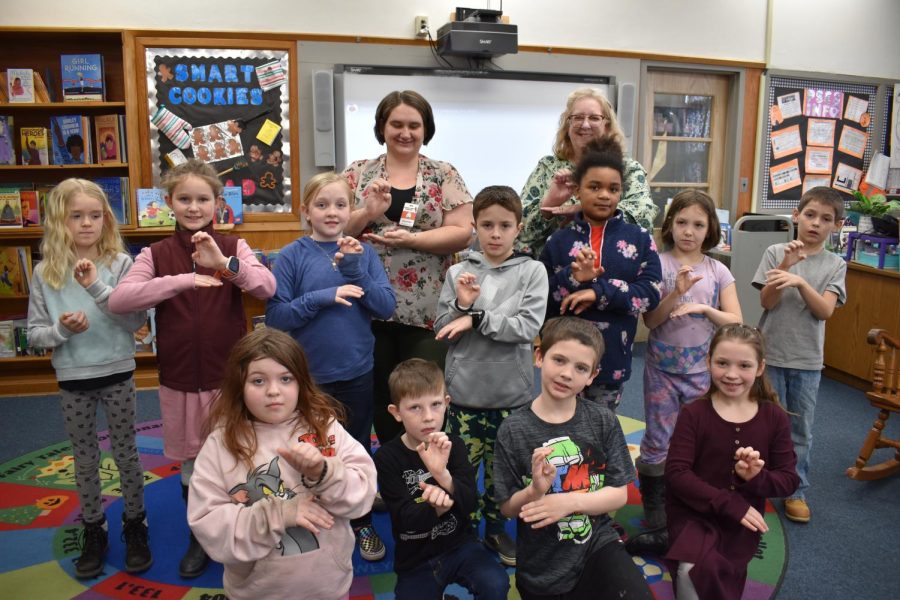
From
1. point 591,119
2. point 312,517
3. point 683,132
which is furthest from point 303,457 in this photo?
point 683,132

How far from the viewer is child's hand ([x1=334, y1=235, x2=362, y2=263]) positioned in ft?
6.44

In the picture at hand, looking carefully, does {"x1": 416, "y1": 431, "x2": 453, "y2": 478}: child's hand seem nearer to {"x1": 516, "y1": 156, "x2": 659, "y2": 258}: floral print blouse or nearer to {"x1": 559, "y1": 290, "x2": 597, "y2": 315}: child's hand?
{"x1": 559, "y1": 290, "x2": 597, "y2": 315}: child's hand

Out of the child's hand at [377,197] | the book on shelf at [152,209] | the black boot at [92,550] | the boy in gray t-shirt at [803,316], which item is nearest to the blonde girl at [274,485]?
the child's hand at [377,197]

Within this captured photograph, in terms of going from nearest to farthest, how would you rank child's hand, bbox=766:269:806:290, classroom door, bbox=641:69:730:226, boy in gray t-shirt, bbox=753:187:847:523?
child's hand, bbox=766:269:806:290 → boy in gray t-shirt, bbox=753:187:847:523 → classroom door, bbox=641:69:730:226

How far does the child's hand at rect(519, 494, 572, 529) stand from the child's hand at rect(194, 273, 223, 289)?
1104 mm

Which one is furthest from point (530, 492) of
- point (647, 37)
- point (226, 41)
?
point (647, 37)

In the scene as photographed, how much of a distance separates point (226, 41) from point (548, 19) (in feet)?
7.31

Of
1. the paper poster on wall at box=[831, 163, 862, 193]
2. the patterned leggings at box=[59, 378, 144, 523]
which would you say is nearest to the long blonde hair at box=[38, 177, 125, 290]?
the patterned leggings at box=[59, 378, 144, 523]

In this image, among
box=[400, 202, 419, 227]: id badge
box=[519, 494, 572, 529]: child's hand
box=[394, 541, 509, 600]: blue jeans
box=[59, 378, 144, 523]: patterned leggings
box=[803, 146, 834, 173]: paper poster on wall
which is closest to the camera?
box=[519, 494, 572, 529]: child's hand

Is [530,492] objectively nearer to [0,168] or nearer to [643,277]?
[643,277]

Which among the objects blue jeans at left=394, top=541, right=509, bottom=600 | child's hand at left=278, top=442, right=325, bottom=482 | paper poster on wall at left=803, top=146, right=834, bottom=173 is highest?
paper poster on wall at left=803, top=146, right=834, bottom=173

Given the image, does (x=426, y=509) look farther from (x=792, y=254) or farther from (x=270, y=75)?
(x=270, y=75)

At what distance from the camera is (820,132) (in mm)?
5434

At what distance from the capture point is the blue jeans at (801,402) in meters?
2.51
